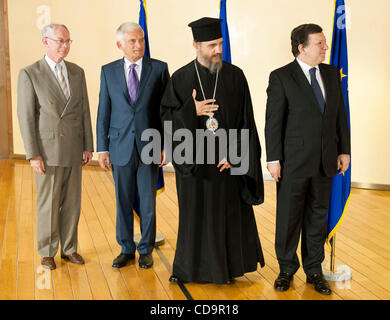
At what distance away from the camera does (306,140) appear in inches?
139

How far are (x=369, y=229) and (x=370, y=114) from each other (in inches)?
88.4

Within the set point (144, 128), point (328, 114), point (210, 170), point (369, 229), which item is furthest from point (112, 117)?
point (369, 229)

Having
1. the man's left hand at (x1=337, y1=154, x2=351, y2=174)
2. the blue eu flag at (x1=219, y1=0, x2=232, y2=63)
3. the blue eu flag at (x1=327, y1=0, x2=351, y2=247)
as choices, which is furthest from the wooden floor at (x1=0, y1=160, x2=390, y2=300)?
the blue eu flag at (x1=219, y1=0, x2=232, y2=63)

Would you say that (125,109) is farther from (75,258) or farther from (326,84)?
(326,84)

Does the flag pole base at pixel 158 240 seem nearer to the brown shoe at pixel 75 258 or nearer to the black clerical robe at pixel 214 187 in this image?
the brown shoe at pixel 75 258

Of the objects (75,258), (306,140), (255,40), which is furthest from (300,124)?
(255,40)

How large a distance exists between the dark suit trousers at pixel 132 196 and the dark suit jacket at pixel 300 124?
103cm

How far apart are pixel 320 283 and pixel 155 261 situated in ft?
4.51

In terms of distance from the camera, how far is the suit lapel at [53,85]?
3887 mm

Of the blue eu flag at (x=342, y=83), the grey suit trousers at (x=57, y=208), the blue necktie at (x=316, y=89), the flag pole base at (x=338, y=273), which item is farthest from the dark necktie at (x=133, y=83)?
the flag pole base at (x=338, y=273)

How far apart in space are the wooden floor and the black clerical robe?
0.23 m

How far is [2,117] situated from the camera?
8664mm

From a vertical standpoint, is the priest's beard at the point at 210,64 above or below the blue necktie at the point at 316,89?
above

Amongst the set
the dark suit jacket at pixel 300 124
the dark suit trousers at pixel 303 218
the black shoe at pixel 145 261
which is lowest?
the black shoe at pixel 145 261
